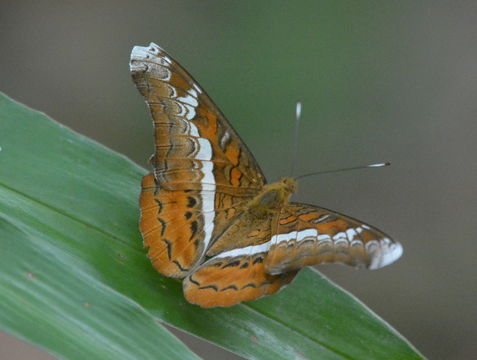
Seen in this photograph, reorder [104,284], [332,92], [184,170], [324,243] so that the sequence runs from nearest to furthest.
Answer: [104,284], [324,243], [184,170], [332,92]

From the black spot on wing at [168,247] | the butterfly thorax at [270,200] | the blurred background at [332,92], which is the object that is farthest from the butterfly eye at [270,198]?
the blurred background at [332,92]

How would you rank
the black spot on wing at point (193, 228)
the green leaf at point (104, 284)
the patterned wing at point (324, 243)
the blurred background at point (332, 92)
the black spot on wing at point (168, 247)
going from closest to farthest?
the green leaf at point (104, 284) → the patterned wing at point (324, 243) → the black spot on wing at point (168, 247) → the black spot on wing at point (193, 228) → the blurred background at point (332, 92)

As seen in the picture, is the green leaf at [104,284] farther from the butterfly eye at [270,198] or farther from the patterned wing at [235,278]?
the butterfly eye at [270,198]

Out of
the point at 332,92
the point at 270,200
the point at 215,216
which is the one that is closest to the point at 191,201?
the point at 215,216

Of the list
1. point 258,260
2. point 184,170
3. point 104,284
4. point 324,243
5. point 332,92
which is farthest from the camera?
point 332,92

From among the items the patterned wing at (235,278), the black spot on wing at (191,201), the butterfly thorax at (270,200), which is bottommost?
the patterned wing at (235,278)

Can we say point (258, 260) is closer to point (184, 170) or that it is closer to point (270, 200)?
point (270, 200)

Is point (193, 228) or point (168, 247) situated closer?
point (168, 247)
